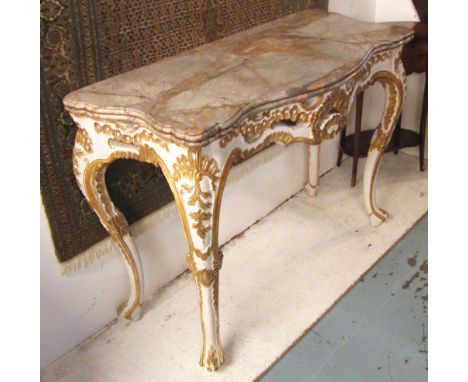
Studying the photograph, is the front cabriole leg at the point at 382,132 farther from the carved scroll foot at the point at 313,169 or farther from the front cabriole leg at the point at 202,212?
the front cabriole leg at the point at 202,212

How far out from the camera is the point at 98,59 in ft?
4.65

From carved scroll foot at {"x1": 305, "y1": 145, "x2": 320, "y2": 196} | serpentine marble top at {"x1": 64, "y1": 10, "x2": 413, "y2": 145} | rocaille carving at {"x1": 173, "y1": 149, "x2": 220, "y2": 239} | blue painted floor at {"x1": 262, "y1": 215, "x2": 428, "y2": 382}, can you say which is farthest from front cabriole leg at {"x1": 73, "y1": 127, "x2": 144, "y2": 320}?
carved scroll foot at {"x1": 305, "y1": 145, "x2": 320, "y2": 196}

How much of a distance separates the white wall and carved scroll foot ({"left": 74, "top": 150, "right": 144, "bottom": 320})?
62 millimetres

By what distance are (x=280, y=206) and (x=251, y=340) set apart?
2.77 ft

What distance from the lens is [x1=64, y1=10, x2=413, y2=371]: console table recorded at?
1201 millimetres

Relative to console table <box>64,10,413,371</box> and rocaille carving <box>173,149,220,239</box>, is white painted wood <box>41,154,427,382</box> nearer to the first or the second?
console table <box>64,10,413,371</box>

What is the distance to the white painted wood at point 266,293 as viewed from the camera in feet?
5.25

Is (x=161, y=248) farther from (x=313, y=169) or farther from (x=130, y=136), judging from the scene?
(x=313, y=169)

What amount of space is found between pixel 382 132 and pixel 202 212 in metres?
1.07

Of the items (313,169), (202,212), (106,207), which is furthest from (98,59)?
(313,169)

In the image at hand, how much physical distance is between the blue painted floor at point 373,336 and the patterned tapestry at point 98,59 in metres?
0.71

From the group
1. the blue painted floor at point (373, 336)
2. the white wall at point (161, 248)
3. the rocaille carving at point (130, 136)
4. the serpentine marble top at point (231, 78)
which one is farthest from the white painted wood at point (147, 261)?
the blue painted floor at point (373, 336)
